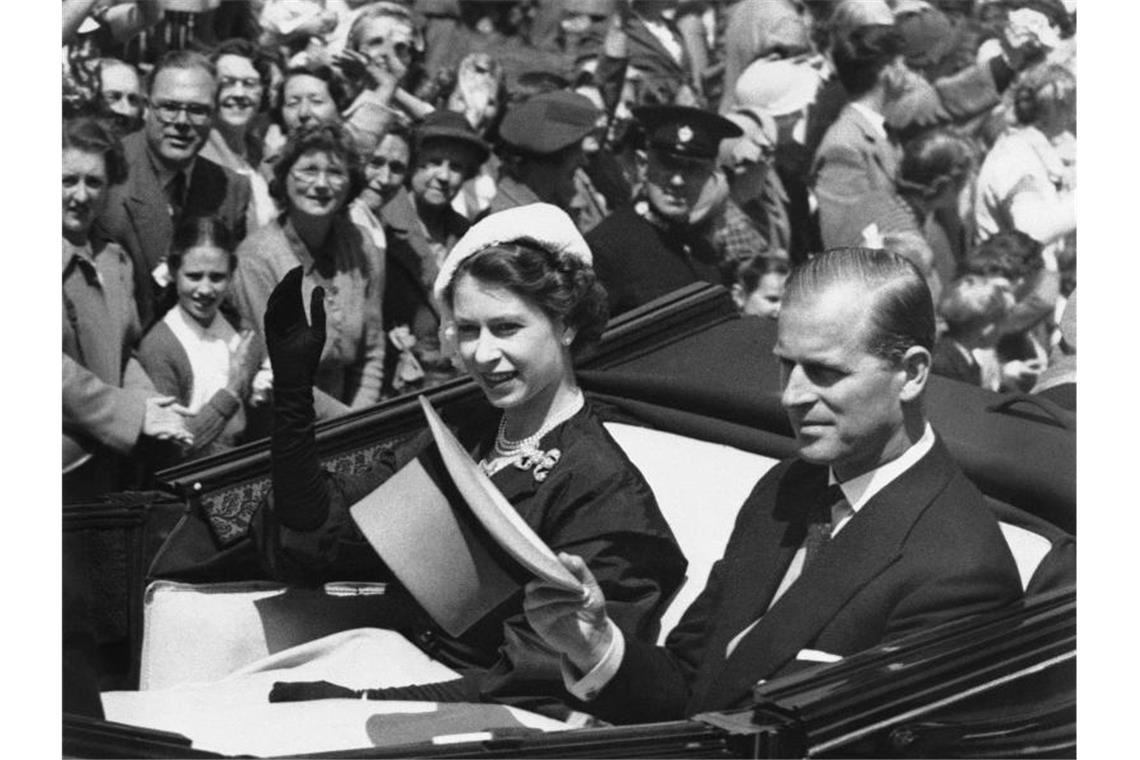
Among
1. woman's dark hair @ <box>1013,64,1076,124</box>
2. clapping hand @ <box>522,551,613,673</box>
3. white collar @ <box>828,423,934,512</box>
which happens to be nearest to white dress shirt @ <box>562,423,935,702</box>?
white collar @ <box>828,423,934,512</box>

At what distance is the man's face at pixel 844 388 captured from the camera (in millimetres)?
5598

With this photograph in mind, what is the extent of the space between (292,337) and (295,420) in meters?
0.20

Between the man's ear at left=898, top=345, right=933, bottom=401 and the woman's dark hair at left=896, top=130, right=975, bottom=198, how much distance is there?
1.61ft

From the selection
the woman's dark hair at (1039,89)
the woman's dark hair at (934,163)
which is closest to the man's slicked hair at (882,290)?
the woman's dark hair at (934,163)

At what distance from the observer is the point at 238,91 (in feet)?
19.4

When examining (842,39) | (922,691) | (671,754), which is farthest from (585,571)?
(842,39)

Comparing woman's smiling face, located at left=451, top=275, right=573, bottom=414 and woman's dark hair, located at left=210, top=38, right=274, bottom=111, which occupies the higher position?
woman's dark hair, located at left=210, top=38, right=274, bottom=111

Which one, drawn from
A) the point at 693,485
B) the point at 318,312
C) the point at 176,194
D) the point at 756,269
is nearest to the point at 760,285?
the point at 756,269

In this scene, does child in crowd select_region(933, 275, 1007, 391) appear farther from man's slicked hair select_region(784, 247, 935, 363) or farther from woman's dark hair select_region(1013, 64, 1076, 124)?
woman's dark hair select_region(1013, 64, 1076, 124)

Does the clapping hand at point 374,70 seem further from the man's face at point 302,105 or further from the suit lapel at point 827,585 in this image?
the suit lapel at point 827,585

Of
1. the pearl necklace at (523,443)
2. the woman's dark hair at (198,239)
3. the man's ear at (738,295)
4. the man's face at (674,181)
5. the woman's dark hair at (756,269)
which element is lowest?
the pearl necklace at (523,443)

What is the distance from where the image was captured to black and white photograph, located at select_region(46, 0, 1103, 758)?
552 centimetres

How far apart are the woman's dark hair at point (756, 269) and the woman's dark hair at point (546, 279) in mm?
401

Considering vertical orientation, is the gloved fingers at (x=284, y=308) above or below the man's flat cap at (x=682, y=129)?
below
